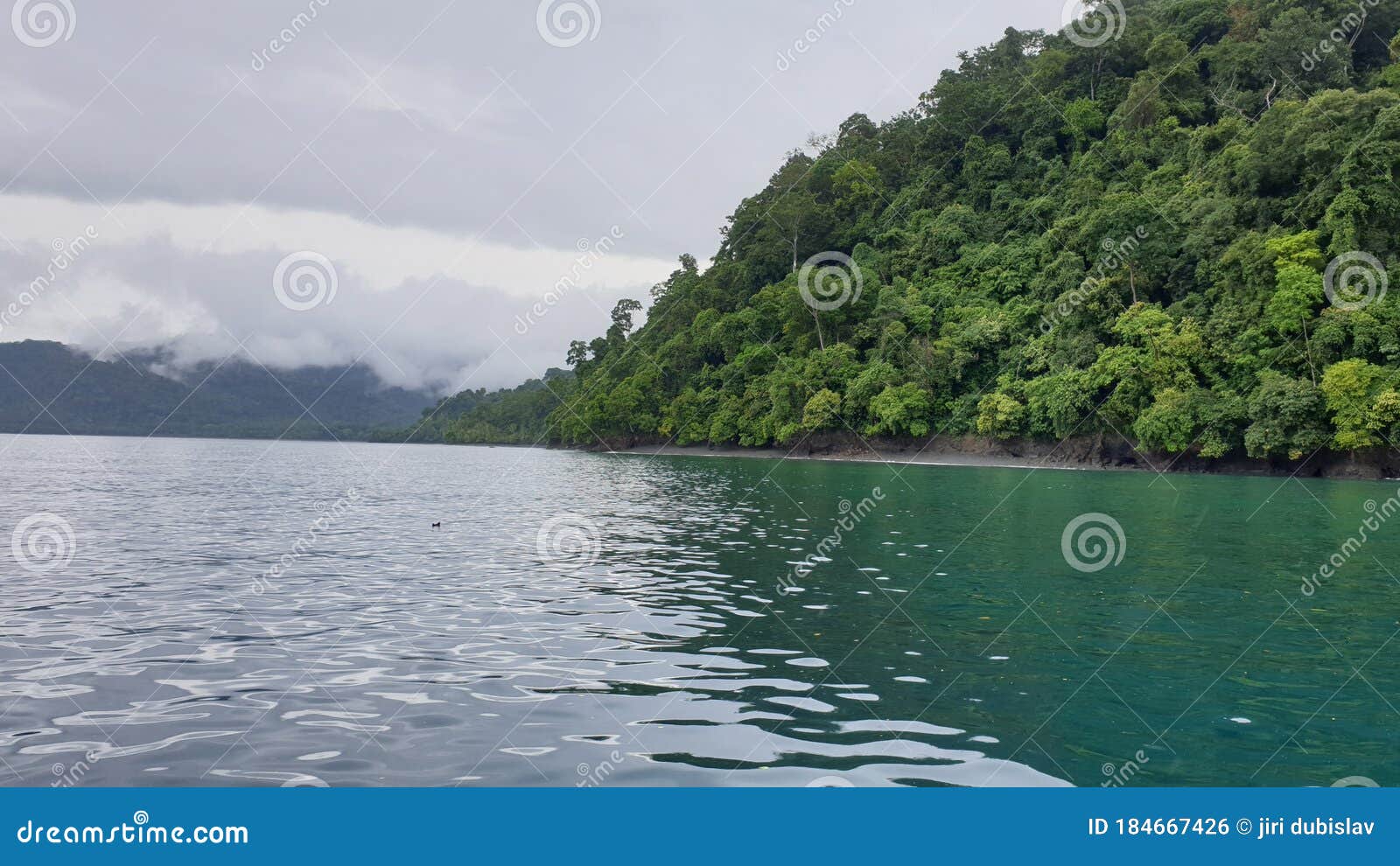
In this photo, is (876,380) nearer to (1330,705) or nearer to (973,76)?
(973,76)

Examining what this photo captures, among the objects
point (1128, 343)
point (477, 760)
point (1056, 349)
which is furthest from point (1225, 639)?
point (1056, 349)

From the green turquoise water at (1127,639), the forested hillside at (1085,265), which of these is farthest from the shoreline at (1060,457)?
the green turquoise water at (1127,639)

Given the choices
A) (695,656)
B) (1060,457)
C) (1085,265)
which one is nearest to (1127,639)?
(695,656)

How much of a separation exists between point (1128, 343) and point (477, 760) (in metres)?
78.4

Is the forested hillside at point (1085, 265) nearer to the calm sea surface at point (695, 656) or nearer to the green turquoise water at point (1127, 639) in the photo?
the green turquoise water at point (1127, 639)

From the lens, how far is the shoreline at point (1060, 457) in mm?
61250

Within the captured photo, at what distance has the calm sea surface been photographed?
789 cm

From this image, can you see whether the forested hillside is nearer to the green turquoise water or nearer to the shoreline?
the shoreline

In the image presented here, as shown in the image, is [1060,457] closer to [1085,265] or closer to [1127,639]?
[1085,265]

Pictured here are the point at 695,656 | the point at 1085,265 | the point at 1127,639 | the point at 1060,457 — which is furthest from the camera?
the point at 1085,265

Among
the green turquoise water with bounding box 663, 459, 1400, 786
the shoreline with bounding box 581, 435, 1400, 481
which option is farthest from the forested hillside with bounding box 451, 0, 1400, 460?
the green turquoise water with bounding box 663, 459, 1400, 786

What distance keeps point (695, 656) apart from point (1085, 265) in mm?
85291

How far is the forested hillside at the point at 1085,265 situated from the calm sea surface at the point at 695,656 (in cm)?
4681

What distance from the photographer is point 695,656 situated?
1173 cm
